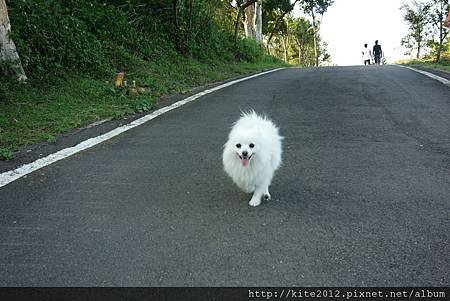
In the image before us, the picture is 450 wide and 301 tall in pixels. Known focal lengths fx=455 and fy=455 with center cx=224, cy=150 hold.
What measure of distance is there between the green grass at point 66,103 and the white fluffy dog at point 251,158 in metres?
2.83

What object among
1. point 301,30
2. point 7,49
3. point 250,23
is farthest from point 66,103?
point 301,30

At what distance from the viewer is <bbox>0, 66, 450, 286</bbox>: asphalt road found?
2922mm

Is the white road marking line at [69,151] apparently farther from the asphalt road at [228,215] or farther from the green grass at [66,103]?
the green grass at [66,103]

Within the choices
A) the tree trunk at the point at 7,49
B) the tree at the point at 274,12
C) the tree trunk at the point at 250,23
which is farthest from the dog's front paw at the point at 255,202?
the tree at the point at 274,12

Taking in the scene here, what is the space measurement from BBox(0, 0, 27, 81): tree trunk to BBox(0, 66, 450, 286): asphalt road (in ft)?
10.2

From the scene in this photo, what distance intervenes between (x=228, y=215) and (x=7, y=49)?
630 cm

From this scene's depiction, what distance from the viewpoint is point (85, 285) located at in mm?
2777

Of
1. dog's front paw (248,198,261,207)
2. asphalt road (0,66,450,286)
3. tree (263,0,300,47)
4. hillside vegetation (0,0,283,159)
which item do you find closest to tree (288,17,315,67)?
tree (263,0,300,47)

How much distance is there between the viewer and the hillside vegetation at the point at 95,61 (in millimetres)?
7277

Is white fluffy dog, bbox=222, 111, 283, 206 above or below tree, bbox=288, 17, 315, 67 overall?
below

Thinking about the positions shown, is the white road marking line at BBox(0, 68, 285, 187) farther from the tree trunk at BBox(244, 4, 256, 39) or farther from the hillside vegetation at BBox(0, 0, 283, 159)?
the tree trunk at BBox(244, 4, 256, 39)

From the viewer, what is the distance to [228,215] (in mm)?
3865

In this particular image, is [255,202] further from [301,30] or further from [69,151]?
[301,30]

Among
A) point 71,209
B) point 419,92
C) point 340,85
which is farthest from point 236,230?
point 340,85
